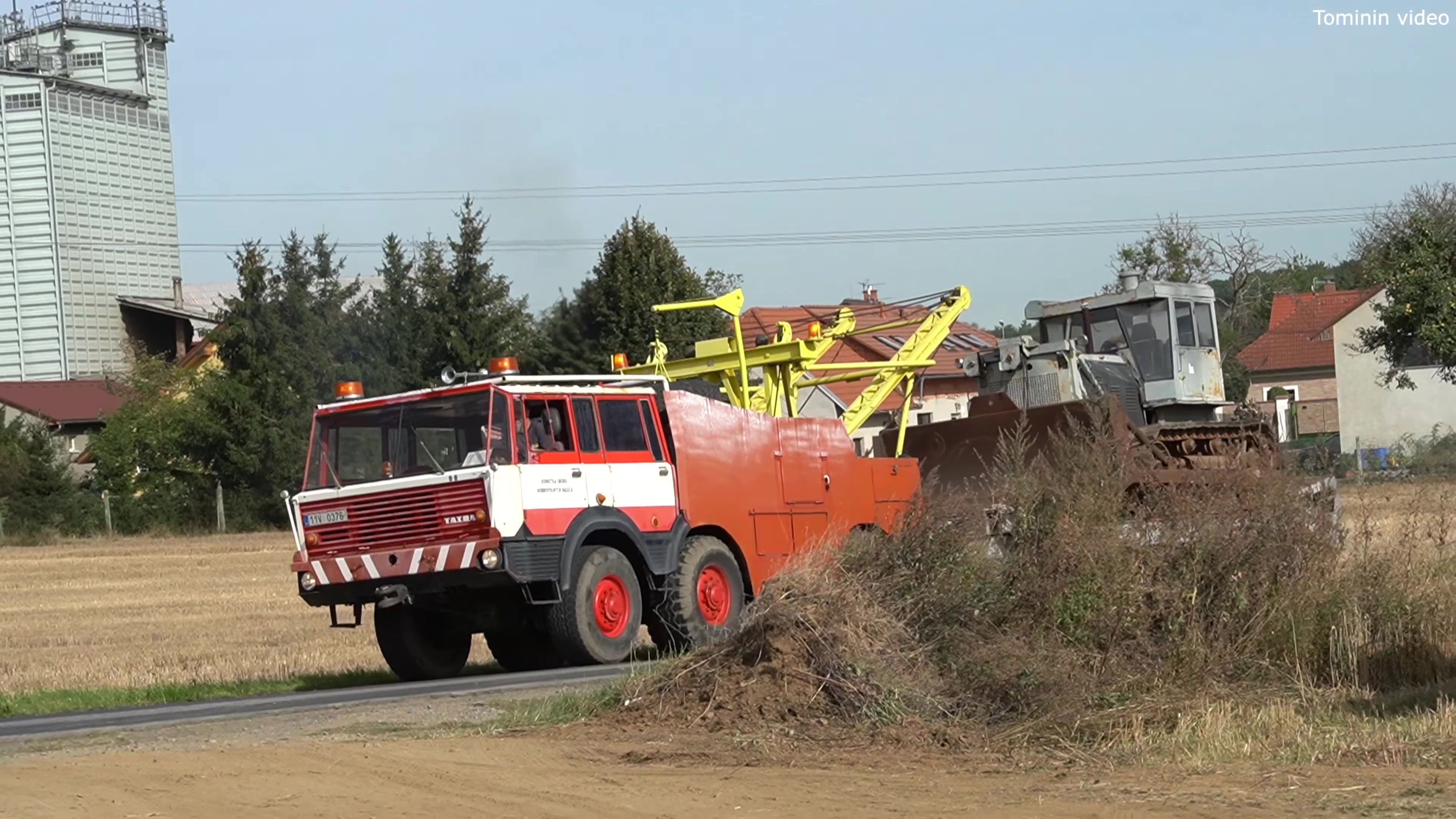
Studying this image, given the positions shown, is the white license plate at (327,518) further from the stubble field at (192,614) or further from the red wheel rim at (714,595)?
the red wheel rim at (714,595)

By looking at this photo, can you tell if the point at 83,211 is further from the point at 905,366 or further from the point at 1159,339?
the point at 1159,339

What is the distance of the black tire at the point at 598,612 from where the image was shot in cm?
1527

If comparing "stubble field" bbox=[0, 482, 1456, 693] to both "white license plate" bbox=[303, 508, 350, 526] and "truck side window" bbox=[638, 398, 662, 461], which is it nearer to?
"white license plate" bbox=[303, 508, 350, 526]

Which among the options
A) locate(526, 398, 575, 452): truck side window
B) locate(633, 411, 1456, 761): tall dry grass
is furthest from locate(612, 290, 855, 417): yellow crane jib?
locate(633, 411, 1456, 761): tall dry grass

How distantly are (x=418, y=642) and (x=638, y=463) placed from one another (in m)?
2.85

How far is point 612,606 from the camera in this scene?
15.9m

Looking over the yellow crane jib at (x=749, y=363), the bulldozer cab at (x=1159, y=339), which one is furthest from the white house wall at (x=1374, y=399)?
the yellow crane jib at (x=749, y=363)

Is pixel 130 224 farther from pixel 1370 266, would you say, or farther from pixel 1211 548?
pixel 1211 548

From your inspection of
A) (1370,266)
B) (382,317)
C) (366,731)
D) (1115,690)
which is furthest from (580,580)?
(1370,266)

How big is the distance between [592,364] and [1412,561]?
32988 millimetres

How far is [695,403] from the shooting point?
55.5 feet

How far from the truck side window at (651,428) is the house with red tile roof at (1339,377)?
47727 millimetres

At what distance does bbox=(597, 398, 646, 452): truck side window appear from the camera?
1617 cm

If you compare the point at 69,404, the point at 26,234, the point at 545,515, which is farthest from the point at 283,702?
the point at 26,234
